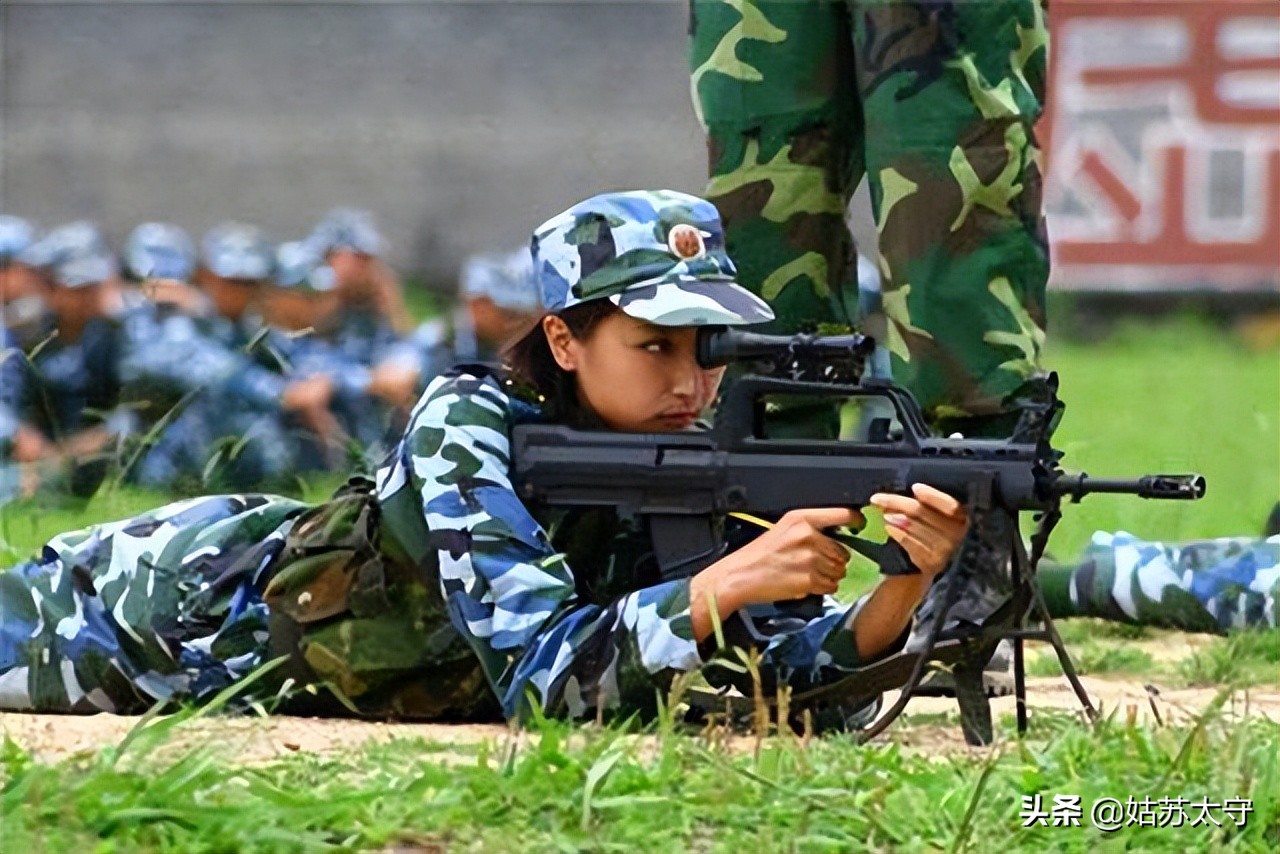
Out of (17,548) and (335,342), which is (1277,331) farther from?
(17,548)

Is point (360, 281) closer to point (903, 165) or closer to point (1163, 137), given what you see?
point (903, 165)

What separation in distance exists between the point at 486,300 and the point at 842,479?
9.52ft

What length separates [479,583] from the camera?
3.15 meters

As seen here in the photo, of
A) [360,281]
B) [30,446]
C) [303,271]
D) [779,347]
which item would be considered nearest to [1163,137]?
[360,281]

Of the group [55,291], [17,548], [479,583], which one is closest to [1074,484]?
[479,583]

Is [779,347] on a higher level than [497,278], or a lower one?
higher

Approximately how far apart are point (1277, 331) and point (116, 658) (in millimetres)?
5831

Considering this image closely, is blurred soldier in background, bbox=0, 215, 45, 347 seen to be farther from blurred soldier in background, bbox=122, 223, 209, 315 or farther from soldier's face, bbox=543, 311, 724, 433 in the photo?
soldier's face, bbox=543, 311, 724, 433

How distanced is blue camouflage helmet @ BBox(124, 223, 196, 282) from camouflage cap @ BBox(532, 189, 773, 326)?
2.76 meters

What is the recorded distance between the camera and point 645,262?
323cm

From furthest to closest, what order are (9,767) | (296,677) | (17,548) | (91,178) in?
(91,178)
(17,548)
(296,677)
(9,767)

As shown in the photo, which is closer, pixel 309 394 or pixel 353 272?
pixel 309 394

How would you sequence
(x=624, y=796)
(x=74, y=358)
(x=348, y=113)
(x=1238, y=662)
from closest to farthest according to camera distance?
(x=624, y=796) → (x=1238, y=662) → (x=74, y=358) → (x=348, y=113)

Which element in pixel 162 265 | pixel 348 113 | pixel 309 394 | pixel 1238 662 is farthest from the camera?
pixel 162 265
